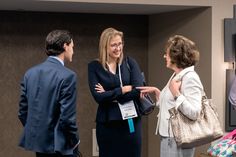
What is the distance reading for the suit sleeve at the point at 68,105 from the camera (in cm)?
311

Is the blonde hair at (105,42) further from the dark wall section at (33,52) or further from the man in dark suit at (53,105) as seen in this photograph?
the dark wall section at (33,52)

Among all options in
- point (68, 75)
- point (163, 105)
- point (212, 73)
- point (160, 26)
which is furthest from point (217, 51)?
point (68, 75)

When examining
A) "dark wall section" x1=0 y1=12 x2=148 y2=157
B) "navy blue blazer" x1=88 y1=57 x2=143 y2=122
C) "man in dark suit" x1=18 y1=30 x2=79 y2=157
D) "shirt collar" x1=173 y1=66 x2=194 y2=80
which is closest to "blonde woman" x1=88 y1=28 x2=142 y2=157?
"navy blue blazer" x1=88 y1=57 x2=143 y2=122

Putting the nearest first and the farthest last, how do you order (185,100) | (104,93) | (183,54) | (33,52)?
(185,100) < (183,54) < (104,93) < (33,52)

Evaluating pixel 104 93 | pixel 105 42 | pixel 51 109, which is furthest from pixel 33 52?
pixel 51 109

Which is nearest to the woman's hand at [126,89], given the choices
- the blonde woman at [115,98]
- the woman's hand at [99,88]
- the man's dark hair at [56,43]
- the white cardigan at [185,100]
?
the blonde woman at [115,98]

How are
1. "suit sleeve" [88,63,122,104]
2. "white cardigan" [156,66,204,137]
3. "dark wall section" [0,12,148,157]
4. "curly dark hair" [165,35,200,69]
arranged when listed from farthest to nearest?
"dark wall section" [0,12,148,157] < "suit sleeve" [88,63,122,104] < "curly dark hair" [165,35,200,69] < "white cardigan" [156,66,204,137]

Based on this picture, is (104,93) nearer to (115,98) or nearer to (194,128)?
(115,98)

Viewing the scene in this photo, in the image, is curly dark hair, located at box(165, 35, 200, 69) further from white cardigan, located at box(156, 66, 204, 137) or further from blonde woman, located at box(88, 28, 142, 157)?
blonde woman, located at box(88, 28, 142, 157)

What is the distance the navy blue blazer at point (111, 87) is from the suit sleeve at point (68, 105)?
81 centimetres

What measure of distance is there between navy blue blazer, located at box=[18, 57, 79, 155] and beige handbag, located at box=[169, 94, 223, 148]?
65 centimetres

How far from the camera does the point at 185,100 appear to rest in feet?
10.1

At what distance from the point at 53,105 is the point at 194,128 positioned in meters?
0.91

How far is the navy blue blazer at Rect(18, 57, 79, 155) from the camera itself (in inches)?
123
